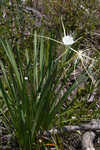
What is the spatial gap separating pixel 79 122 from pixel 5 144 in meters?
0.39

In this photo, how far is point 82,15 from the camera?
180cm

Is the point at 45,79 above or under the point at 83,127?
above

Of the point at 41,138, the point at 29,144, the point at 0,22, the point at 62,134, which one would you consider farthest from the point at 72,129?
the point at 0,22

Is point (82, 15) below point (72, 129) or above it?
above

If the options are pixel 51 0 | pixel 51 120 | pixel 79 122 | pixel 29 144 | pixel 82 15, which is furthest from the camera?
pixel 82 15

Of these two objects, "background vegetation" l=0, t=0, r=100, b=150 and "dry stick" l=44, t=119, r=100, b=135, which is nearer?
"background vegetation" l=0, t=0, r=100, b=150

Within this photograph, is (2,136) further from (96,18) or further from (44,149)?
(96,18)

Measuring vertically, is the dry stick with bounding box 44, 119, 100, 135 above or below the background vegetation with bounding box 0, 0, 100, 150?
below

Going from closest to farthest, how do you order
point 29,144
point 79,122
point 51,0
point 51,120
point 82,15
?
point 29,144 < point 51,120 < point 79,122 < point 51,0 < point 82,15

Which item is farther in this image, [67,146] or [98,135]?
[98,135]

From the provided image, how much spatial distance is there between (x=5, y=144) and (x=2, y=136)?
1.9 inches

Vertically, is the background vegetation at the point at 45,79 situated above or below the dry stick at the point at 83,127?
above

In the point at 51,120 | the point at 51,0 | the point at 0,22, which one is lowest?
the point at 51,120

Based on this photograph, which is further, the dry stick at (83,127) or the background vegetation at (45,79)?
the dry stick at (83,127)
